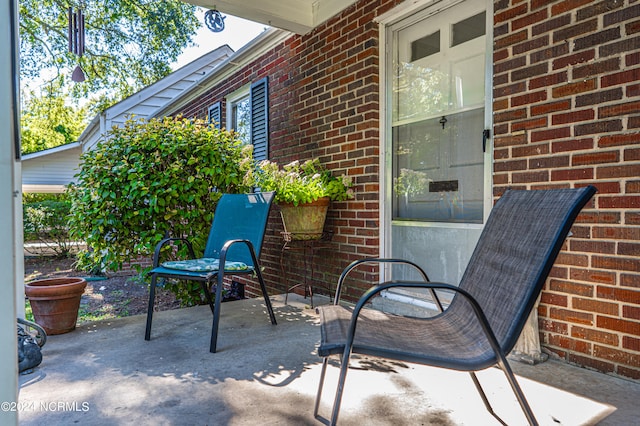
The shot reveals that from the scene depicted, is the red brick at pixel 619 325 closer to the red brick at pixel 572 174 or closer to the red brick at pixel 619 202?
the red brick at pixel 619 202

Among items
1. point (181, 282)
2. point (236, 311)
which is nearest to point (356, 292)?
point (236, 311)

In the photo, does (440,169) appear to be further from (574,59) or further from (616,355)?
(616,355)

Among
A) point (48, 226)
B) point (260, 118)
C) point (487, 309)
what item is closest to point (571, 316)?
point (487, 309)

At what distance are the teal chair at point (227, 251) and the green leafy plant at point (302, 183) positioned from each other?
261 mm

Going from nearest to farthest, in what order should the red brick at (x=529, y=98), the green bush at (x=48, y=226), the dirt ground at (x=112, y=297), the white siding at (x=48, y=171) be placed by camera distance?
the red brick at (x=529, y=98), the dirt ground at (x=112, y=297), the green bush at (x=48, y=226), the white siding at (x=48, y=171)

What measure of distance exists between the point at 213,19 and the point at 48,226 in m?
7.56

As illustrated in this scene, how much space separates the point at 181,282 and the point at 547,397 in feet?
9.92

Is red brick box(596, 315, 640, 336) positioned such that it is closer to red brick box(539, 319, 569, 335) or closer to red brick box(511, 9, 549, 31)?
red brick box(539, 319, 569, 335)

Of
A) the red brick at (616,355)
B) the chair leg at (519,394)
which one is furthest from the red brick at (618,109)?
the chair leg at (519,394)

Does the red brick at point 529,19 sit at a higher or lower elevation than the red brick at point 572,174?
higher

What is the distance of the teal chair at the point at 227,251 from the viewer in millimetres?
2518

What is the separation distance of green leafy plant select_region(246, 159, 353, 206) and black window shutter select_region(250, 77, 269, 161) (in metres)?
1.21

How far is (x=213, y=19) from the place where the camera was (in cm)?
365

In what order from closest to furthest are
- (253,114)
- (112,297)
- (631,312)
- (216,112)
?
1. (631,312)
2. (112,297)
3. (253,114)
4. (216,112)
